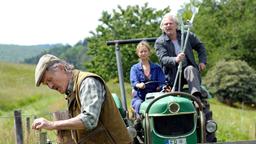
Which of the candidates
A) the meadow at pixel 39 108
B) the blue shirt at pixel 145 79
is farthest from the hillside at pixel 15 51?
the meadow at pixel 39 108

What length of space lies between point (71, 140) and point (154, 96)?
261cm

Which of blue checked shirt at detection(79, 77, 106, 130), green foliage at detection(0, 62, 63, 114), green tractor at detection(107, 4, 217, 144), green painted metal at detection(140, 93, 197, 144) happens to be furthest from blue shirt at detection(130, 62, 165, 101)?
green foliage at detection(0, 62, 63, 114)

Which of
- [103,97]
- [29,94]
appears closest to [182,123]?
[103,97]

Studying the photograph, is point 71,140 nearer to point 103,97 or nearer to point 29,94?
point 103,97

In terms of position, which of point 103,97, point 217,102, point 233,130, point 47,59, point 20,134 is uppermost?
point 47,59

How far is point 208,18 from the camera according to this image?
172 ft

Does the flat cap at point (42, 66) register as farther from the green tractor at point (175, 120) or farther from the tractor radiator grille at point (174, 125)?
the tractor radiator grille at point (174, 125)

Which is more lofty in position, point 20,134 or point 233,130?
point 20,134

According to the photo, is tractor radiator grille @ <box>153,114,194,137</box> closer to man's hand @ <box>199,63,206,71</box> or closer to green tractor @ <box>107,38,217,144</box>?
green tractor @ <box>107,38,217,144</box>

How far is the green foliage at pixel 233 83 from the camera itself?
121 ft

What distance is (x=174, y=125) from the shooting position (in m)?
6.80

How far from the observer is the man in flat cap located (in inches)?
152

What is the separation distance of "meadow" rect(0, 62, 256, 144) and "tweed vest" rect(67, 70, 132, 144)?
4593 millimetres

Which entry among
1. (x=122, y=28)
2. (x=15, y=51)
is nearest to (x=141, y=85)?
(x=122, y=28)
